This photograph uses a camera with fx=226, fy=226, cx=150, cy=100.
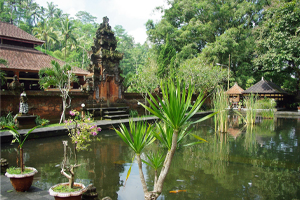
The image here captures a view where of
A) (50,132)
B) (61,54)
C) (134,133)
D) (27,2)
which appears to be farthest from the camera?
(27,2)

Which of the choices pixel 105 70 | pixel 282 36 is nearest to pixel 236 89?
pixel 282 36

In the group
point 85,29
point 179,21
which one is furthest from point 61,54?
point 179,21

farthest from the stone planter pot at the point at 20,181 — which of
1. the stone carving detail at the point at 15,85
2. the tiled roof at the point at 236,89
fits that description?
the tiled roof at the point at 236,89

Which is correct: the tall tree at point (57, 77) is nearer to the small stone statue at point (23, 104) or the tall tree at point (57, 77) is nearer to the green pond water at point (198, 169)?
the small stone statue at point (23, 104)

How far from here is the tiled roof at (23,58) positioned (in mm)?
13500

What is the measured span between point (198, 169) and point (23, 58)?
45.6 feet

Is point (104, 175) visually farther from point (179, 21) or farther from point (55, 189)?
point (179, 21)

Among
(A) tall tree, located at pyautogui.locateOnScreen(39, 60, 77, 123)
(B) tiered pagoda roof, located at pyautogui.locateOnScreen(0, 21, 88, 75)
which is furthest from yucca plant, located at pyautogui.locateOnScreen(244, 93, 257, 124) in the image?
(B) tiered pagoda roof, located at pyautogui.locateOnScreen(0, 21, 88, 75)

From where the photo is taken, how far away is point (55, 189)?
2.89 m

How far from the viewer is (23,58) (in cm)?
1456

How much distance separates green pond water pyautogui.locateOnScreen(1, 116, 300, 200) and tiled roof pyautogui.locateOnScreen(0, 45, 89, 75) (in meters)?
7.64

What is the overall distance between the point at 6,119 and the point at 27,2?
40.2 m

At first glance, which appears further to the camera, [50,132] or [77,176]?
[50,132]

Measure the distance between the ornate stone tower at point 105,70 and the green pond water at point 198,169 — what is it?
549cm
